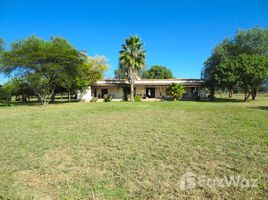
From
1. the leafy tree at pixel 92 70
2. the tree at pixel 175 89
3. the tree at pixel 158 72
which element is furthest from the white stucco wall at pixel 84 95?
the tree at pixel 158 72

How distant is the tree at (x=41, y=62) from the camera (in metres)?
20.7

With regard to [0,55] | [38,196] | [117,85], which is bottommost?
[38,196]

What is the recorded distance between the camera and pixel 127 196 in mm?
3176

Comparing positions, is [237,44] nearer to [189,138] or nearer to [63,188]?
[189,138]

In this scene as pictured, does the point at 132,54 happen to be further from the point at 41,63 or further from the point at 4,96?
the point at 4,96

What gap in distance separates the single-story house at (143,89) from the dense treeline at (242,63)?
263 cm

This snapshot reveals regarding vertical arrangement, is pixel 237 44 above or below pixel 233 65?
above

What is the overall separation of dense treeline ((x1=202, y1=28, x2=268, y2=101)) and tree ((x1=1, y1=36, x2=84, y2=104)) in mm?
17381

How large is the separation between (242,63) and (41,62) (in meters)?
22.5

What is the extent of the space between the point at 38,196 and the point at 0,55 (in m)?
24.4

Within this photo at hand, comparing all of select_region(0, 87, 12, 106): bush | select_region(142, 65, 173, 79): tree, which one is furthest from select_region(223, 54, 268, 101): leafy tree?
select_region(142, 65, 173, 79): tree

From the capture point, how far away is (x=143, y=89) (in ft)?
109

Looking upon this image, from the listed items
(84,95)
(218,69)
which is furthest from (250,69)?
(84,95)

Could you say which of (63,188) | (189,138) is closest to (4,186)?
(63,188)
